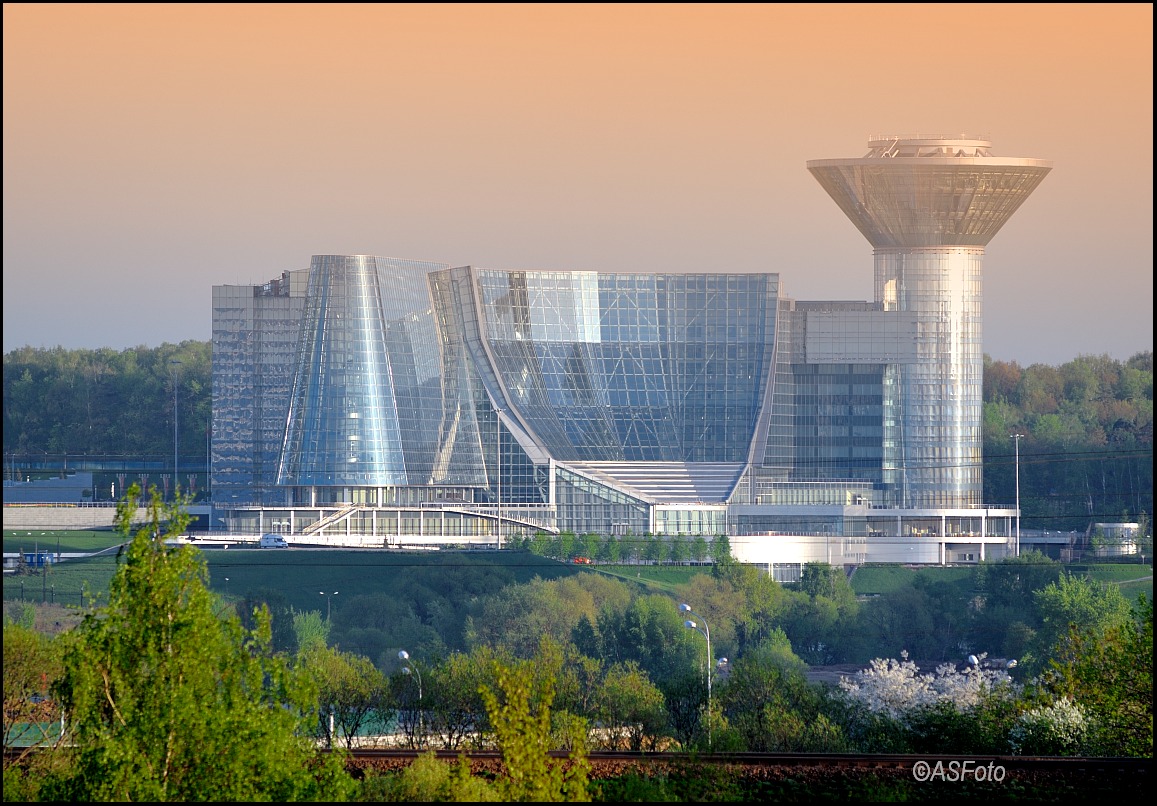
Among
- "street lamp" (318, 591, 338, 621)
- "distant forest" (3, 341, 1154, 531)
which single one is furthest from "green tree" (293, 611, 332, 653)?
"distant forest" (3, 341, 1154, 531)

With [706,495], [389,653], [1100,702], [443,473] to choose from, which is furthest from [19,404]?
[1100,702]

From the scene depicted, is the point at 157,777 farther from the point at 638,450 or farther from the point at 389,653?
the point at 638,450

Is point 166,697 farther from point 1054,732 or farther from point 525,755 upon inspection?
point 1054,732

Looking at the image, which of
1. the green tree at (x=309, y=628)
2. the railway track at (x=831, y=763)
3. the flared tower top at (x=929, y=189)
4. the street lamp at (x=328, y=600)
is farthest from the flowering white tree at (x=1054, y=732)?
the flared tower top at (x=929, y=189)

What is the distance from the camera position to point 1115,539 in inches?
3954

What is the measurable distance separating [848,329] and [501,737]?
76.8 m

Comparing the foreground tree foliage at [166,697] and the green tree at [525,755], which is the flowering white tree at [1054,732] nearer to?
the green tree at [525,755]

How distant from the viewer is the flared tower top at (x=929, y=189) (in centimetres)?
10431

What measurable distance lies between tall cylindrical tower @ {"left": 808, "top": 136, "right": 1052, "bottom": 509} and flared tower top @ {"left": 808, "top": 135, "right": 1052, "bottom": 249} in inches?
2.3

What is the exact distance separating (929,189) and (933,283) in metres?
6.23

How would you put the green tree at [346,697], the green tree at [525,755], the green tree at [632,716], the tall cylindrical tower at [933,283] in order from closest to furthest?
the green tree at [525,755] < the green tree at [632,716] < the green tree at [346,697] < the tall cylindrical tower at [933,283]

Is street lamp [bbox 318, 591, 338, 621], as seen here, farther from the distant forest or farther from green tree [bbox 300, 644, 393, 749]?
the distant forest

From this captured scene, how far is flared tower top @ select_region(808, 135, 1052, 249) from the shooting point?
342ft

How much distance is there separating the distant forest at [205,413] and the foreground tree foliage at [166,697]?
9669 cm
